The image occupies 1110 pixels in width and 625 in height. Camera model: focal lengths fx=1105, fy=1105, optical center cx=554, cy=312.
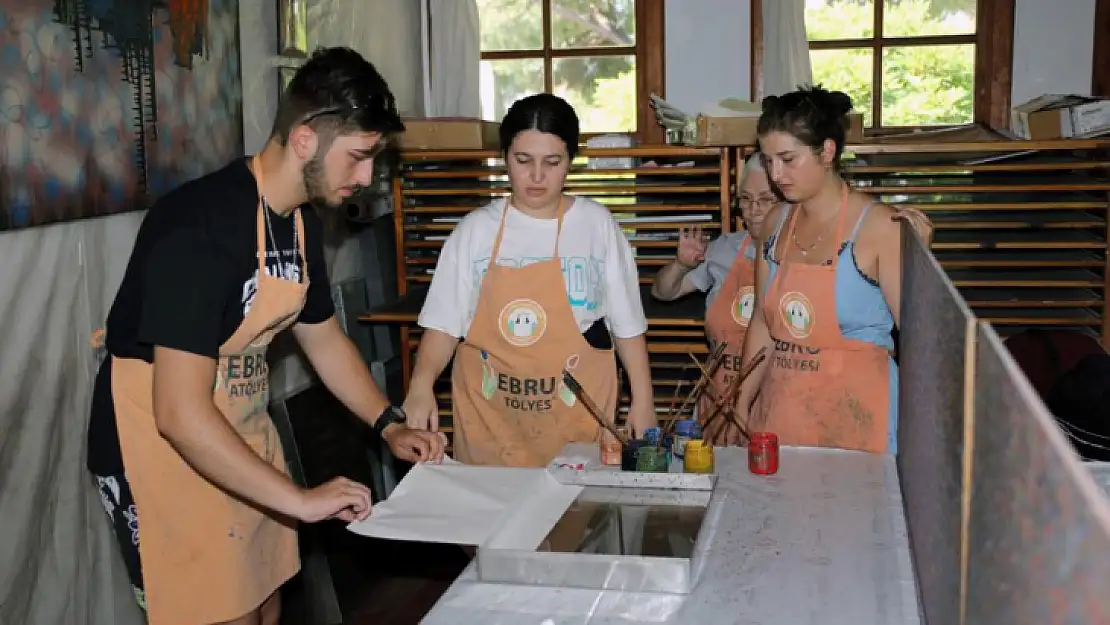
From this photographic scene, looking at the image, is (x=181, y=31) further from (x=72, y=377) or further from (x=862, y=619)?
(x=862, y=619)

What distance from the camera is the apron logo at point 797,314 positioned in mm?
2564

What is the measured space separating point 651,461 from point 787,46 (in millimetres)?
3007

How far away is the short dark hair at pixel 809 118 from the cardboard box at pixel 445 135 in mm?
1504

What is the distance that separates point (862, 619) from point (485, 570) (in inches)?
22.4

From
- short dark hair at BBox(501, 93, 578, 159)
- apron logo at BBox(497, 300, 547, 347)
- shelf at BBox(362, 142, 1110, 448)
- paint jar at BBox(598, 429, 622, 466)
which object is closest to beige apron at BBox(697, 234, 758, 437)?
shelf at BBox(362, 142, 1110, 448)

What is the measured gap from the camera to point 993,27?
15.3 feet

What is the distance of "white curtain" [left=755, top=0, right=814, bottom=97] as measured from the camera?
465 cm

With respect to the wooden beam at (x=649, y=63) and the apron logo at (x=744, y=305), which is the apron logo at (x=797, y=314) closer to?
the apron logo at (x=744, y=305)

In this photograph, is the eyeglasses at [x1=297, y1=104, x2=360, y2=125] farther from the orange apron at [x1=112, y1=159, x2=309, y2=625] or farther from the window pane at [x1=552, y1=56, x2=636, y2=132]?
the window pane at [x1=552, y1=56, x2=636, y2=132]

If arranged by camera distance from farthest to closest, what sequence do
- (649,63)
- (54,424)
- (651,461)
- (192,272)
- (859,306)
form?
(649,63) < (859,306) < (54,424) < (651,461) < (192,272)

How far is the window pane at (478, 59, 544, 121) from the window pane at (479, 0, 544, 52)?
0.08 m

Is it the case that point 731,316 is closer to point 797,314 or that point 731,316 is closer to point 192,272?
point 797,314

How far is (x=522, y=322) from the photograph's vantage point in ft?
8.86

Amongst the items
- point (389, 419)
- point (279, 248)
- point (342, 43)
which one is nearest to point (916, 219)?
point (389, 419)
